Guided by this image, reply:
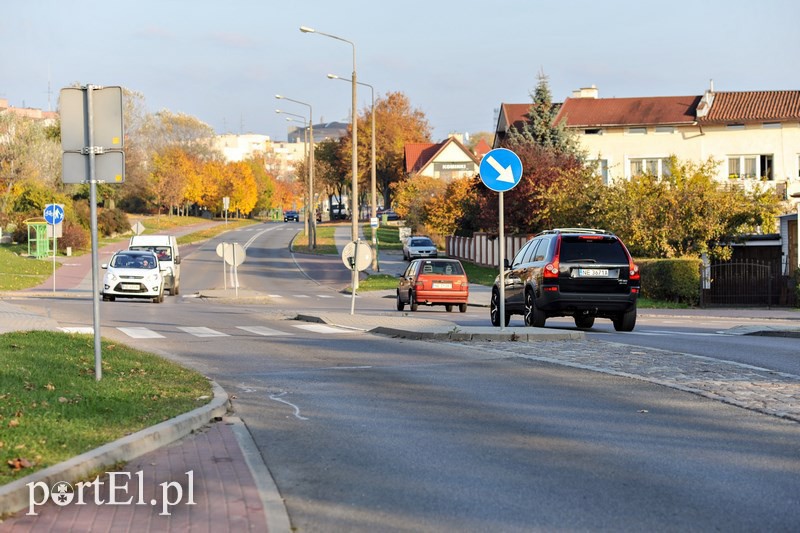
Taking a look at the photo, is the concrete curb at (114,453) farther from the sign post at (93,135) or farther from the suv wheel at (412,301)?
the suv wheel at (412,301)

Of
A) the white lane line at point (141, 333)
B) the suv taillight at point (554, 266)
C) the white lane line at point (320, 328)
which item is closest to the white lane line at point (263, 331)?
the white lane line at point (320, 328)

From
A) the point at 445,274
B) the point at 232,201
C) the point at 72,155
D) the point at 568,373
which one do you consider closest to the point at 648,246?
the point at 445,274

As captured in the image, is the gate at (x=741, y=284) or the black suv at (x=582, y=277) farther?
the gate at (x=741, y=284)

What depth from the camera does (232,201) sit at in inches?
5197

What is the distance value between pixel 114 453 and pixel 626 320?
45.3ft

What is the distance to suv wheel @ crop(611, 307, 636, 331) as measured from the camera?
19734mm

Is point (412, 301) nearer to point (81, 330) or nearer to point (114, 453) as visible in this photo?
point (81, 330)

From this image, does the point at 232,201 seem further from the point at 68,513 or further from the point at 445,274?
the point at 68,513

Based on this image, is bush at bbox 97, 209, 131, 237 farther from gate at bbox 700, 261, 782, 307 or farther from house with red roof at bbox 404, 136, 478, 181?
gate at bbox 700, 261, 782, 307

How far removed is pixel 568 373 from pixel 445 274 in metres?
17.4

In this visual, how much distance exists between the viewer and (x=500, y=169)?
16.1m

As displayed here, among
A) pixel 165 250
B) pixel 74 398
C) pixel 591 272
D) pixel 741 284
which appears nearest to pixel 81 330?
pixel 591 272

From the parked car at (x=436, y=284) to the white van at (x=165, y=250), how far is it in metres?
12.9

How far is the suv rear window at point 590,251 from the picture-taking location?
18891 mm
